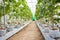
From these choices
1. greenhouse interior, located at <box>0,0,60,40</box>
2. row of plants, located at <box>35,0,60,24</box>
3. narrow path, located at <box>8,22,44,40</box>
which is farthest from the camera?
narrow path, located at <box>8,22,44,40</box>

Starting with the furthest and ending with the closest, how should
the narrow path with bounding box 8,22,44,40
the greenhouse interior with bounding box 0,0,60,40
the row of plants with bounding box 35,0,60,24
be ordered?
the narrow path with bounding box 8,22,44,40
the greenhouse interior with bounding box 0,0,60,40
the row of plants with bounding box 35,0,60,24

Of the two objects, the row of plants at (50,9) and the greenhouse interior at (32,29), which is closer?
the row of plants at (50,9)

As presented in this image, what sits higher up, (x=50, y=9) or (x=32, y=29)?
(x=50, y=9)

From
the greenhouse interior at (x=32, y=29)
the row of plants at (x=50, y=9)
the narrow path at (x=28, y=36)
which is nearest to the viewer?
the row of plants at (x=50, y=9)

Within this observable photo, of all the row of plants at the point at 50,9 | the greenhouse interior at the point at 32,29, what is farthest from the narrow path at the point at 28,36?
the row of plants at the point at 50,9

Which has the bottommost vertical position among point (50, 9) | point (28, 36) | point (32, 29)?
point (32, 29)

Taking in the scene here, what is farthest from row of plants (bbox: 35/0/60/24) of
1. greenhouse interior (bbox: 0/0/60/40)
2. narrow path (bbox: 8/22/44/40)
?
narrow path (bbox: 8/22/44/40)

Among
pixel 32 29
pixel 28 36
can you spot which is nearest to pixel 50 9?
pixel 28 36

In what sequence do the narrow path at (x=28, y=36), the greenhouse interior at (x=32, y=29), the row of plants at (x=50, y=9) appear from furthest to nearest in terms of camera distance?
the narrow path at (x=28, y=36) → the greenhouse interior at (x=32, y=29) → the row of plants at (x=50, y=9)

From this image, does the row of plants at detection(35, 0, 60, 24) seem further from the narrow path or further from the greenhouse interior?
the narrow path

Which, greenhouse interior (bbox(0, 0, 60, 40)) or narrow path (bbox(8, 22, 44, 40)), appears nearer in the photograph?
greenhouse interior (bbox(0, 0, 60, 40))

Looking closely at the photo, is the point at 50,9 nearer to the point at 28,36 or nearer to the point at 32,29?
the point at 28,36

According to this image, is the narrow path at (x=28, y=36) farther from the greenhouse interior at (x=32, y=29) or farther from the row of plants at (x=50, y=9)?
the row of plants at (x=50, y=9)

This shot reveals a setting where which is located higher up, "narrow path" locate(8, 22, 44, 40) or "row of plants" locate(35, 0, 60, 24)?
"row of plants" locate(35, 0, 60, 24)
